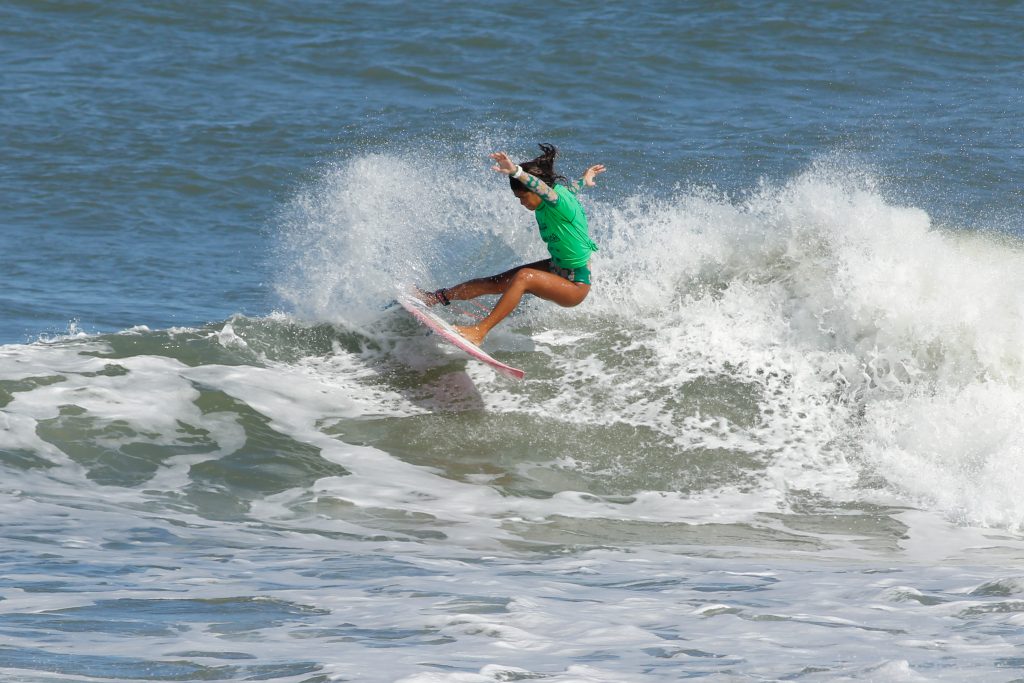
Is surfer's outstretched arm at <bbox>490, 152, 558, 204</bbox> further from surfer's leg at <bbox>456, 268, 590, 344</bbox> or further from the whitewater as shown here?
the whitewater

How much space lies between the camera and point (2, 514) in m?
7.20

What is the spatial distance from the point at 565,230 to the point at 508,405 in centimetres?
168

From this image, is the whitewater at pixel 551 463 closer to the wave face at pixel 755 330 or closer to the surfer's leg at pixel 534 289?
the wave face at pixel 755 330

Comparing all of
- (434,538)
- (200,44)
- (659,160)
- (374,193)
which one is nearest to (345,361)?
(374,193)

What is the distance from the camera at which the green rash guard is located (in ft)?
29.8

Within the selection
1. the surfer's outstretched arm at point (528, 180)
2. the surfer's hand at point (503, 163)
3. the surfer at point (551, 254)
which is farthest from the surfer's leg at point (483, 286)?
the surfer's hand at point (503, 163)

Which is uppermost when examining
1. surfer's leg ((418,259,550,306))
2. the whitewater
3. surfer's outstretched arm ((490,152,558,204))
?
surfer's outstretched arm ((490,152,558,204))

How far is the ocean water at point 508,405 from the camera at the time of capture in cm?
550

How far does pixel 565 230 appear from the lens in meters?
9.19

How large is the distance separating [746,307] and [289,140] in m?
11.1

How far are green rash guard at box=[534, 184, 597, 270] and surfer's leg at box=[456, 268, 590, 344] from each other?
0.14 meters

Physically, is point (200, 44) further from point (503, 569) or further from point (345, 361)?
point (503, 569)

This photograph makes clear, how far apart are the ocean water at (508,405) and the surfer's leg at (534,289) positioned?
3.11 feet

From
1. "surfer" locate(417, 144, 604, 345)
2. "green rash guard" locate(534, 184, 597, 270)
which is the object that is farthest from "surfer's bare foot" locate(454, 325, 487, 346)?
"green rash guard" locate(534, 184, 597, 270)
